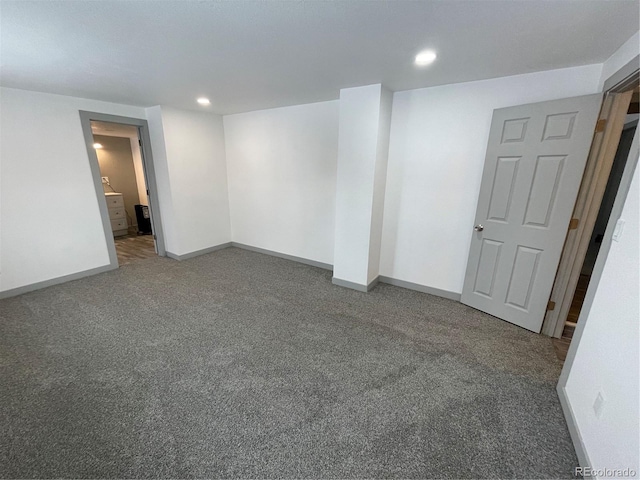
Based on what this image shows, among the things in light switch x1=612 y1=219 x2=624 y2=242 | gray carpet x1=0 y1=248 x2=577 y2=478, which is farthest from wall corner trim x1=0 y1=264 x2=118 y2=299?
light switch x1=612 y1=219 x2=624 y2=242

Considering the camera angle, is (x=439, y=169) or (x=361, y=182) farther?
(x=361, y=182)

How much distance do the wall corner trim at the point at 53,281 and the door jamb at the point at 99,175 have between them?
139 mm

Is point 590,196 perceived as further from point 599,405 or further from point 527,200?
point 599,405

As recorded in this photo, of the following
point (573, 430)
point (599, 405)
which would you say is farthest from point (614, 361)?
point (573, 430)

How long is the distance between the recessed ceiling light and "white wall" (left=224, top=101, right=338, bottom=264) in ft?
4.89

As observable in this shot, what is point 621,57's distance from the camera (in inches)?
72.9

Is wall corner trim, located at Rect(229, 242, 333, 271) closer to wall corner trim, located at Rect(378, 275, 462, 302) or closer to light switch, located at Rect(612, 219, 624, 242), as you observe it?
wall corner trim, located at Rect(378, 275, 462, 302)

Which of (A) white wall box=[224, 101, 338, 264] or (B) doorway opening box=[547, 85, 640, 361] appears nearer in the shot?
(B) doorway opening box=[547, 85, 640, 361]

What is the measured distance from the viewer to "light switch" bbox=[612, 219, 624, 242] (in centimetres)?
147

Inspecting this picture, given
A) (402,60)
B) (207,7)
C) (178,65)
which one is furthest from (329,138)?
(207,7)

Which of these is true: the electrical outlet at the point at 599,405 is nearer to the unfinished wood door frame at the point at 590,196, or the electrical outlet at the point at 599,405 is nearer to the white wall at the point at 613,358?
the white wall at the point at 613,358

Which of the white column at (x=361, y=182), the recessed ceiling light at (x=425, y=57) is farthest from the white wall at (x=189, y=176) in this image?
the recessed ceiling light at (x=425, y=57)

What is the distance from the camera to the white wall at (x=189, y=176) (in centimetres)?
397

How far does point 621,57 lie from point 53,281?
6076mm
